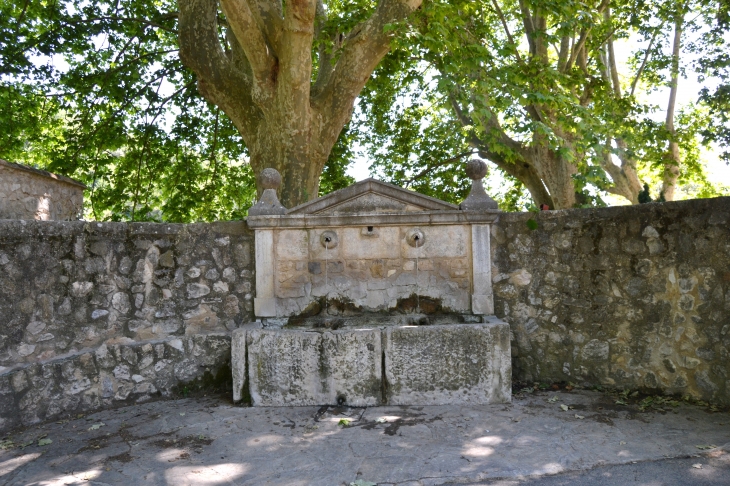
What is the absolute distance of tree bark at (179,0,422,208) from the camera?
6602 mm

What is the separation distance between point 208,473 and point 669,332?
12.1 feet

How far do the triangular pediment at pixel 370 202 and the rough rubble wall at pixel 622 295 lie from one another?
0.78 metres

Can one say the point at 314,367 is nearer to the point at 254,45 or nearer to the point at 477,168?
the point at 477,168

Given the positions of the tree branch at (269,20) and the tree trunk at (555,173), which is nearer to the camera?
the tree branch at (269,20)

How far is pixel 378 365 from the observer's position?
4.38 meters

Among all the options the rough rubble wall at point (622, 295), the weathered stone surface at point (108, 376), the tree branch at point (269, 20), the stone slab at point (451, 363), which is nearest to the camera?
the weathered stone surface at point (108, 376)

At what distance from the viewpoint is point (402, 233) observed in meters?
5.11

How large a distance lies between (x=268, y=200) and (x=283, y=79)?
2253 millimetres

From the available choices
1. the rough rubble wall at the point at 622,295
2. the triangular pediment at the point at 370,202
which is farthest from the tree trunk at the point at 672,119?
the triangular pediment at the point at 370,202

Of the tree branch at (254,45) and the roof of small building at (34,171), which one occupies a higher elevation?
the tree branch at (254,45)

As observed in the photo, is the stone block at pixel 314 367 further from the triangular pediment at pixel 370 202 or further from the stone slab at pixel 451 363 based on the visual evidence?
the triangular pediment at pixel 370 202

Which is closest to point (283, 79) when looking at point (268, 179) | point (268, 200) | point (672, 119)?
point (268, 179)

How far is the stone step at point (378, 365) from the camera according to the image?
4.36 m

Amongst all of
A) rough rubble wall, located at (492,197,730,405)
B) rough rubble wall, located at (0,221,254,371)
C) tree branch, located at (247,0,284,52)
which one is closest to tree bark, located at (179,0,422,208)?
tree branch, located at (247,0,284,52)
